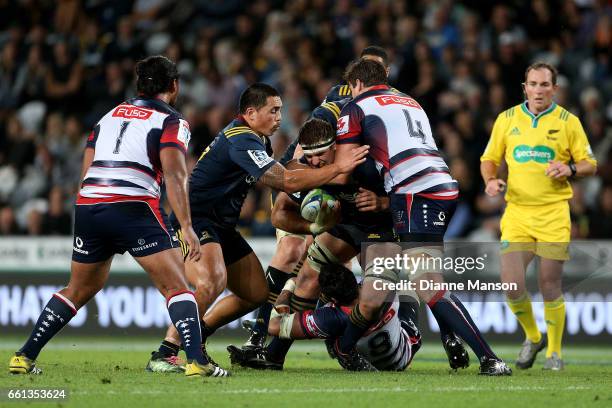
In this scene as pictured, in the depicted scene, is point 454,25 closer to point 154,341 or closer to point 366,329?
point 154,341

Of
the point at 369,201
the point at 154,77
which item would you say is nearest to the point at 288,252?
the point at 369,201

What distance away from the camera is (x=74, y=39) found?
17.9 meters

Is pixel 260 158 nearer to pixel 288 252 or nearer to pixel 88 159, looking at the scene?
pixel 88 159

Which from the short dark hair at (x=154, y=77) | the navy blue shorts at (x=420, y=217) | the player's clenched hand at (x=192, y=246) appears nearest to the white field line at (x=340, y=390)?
the player's clenched hand at (x=192, y=246)

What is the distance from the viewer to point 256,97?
851 cm

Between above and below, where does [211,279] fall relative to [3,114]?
below

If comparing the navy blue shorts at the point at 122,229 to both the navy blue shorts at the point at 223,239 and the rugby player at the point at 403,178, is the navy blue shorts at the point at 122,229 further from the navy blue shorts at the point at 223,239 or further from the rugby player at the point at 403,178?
the rugby player at the point at 403,178

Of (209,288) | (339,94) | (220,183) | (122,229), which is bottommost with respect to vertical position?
(209,288)

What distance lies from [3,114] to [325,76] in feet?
16.9

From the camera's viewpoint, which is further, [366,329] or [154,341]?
[154,341]

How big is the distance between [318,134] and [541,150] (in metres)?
2.22

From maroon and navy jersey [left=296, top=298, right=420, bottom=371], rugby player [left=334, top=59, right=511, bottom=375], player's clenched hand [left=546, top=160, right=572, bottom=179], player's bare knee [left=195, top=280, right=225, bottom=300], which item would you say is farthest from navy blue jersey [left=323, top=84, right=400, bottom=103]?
player's bare knee [left=195, top=280, right=225, bottom=300]

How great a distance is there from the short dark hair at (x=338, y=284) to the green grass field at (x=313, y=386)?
60 centimetres

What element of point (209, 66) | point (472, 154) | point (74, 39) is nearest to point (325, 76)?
point (209, 66)
